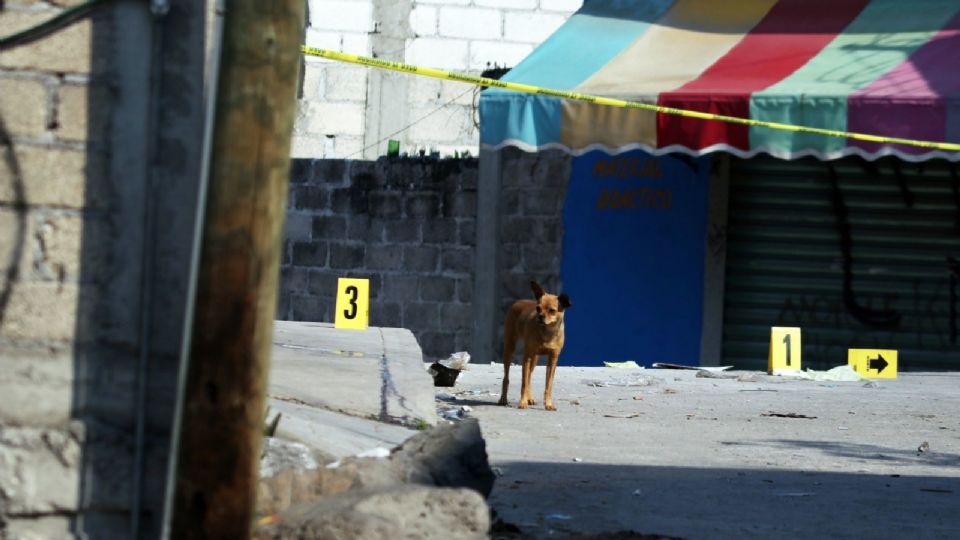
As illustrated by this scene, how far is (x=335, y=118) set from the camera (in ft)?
50.5

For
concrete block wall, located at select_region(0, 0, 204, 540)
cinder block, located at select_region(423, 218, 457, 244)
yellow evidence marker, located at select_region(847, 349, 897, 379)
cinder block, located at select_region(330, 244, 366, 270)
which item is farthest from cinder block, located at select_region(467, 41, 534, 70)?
concrete block wall, located at select_region(0, 0, 204, 540)

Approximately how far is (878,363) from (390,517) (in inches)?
369

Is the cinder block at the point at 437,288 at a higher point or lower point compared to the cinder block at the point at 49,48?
lower

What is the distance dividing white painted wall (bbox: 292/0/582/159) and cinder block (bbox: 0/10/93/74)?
10819 mm

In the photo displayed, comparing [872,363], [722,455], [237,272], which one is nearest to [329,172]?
[872,363]

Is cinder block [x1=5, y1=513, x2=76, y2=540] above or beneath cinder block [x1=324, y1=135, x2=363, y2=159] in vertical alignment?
beneath

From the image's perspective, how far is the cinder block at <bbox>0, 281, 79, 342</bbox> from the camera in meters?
4.50

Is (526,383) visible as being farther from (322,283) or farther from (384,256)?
(322,283)

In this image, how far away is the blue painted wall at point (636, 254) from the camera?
14398mm

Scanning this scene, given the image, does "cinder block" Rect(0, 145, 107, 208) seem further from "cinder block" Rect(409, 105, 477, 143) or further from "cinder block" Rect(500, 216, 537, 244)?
"cinder block" Rect(409, 105, 477, 143)

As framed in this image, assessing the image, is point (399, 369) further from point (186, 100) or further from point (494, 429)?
point (186, 100)

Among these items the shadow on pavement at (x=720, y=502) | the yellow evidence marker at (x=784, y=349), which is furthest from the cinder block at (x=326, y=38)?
the shadow on pavement at (x=720, y=502)

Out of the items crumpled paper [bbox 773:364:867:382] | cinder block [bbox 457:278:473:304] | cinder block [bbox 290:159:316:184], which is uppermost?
cinder block [bbox 290:159:316:184]

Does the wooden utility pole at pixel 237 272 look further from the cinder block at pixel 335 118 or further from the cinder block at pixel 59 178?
the cinder block at pixel 335 118
